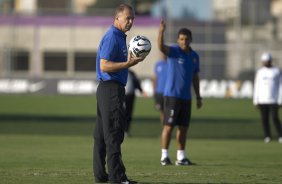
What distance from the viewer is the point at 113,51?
12703mm

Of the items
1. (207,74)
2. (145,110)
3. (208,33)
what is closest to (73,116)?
(145,110)

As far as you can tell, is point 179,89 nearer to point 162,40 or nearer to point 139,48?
point 162,40

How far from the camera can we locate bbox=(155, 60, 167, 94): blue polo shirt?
25266 millimetres

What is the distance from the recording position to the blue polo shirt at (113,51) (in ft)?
41.7

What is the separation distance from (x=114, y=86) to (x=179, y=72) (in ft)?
14.8

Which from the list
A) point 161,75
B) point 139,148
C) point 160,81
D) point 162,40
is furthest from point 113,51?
point 160,81

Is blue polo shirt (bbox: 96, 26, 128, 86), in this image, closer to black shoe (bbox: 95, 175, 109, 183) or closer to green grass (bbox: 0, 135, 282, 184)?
black shoe (bbox: 95, 175, 109, 183)

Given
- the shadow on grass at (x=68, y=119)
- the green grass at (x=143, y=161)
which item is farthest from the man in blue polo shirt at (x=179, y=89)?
the shadow on grass at (x=68, y=119)

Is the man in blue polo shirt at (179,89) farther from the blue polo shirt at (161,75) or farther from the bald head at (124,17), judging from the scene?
the blue polo shirt at (161,75)

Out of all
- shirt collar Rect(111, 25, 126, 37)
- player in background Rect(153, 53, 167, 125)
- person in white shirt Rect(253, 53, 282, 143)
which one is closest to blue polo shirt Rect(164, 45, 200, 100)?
shirt collar Rect(111, 25, 126, 37)

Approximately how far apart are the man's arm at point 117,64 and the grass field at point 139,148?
1.78m

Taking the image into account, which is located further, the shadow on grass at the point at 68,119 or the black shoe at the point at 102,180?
the shadow on grass at the point at 68,119

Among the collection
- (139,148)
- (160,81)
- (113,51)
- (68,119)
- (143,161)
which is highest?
(113,51)

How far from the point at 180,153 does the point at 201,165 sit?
1.94ft
